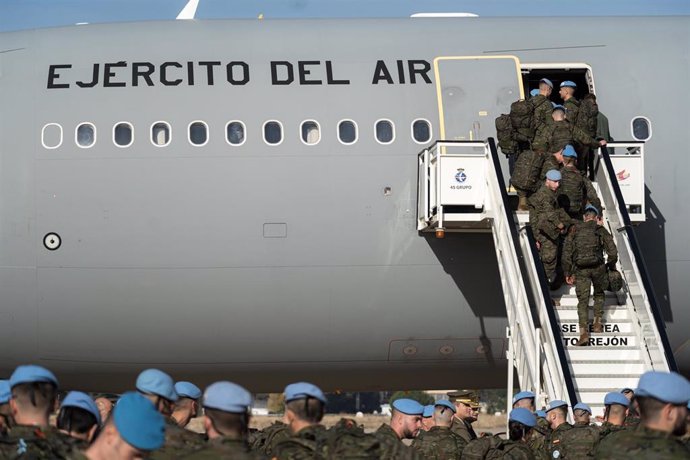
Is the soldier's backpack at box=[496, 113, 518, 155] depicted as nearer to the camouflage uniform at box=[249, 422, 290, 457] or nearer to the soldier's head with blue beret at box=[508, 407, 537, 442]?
the soldier's head with blue beret at box=[508, 407, 537, 442]

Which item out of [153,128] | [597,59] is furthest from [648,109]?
[153,128]

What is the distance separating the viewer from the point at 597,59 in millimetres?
16734

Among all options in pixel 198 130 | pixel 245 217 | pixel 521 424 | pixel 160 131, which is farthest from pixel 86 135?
pixel 521 424

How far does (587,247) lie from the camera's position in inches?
563

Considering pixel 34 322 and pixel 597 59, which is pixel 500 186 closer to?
pixel 597 59

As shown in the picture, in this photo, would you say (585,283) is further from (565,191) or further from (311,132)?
(311,132)

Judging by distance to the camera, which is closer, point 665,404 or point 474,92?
point 665,404

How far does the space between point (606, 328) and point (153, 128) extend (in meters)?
6.75

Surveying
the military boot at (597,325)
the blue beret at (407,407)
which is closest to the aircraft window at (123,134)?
the military boot at (597,325)

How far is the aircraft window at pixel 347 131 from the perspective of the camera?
52.5 feet

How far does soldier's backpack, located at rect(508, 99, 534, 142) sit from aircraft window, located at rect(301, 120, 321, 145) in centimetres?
269

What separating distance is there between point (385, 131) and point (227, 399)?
401 inches

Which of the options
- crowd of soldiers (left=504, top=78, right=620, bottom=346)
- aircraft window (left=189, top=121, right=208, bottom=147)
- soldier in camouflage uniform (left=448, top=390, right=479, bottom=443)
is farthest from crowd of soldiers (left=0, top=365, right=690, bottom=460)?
aircraft window (left=189, top=121, right=208, bottom=147)

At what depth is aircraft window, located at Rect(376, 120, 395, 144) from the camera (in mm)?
16016
